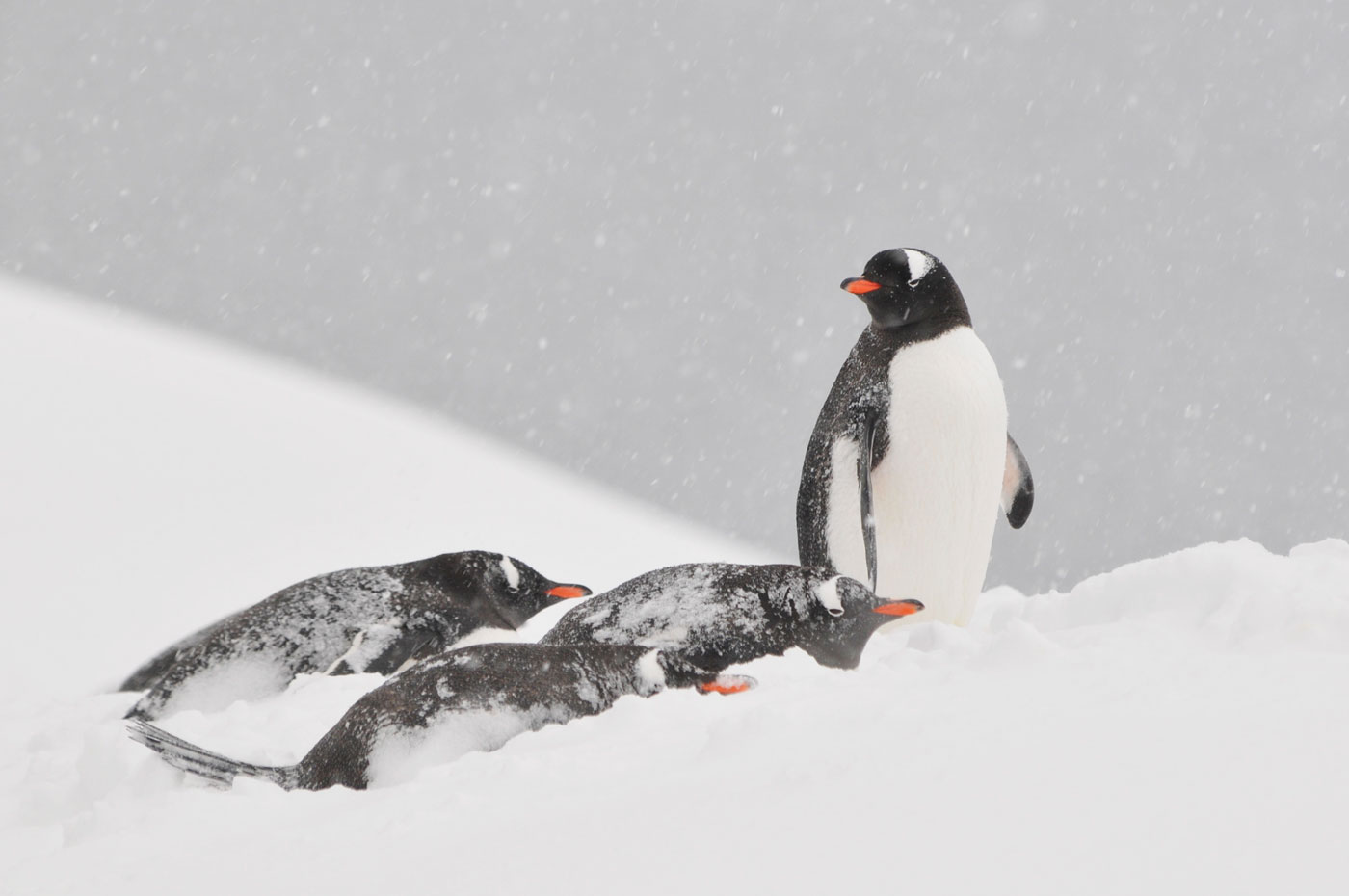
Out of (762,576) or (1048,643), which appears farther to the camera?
(762,576)

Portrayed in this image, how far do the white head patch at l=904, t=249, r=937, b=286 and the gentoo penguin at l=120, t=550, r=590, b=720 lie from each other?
1.11 meters

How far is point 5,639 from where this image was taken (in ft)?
14.5

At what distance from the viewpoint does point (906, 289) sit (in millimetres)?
3314

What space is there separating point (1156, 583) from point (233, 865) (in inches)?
57.5

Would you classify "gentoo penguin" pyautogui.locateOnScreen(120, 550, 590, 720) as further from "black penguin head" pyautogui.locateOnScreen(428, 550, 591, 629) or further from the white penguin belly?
the white penguin belly

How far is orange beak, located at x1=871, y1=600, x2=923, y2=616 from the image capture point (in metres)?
2.66

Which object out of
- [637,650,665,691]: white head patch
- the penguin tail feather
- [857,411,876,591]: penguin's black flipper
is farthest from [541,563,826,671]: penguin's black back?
the penguin tail feather

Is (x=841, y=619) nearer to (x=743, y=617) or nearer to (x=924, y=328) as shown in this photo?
(x=743, y=617)

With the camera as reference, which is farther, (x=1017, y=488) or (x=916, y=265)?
(x=1017, y=488)

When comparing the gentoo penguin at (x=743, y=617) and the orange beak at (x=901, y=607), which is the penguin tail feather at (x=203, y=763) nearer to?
the gentoo penguin at (x=743, y=617)

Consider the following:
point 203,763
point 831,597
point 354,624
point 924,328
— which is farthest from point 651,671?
point 924,328

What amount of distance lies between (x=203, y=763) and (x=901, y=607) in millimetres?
1314

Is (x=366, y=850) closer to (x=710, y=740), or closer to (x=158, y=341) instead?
(x=710, y=740)

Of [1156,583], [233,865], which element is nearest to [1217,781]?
[1156,583]
